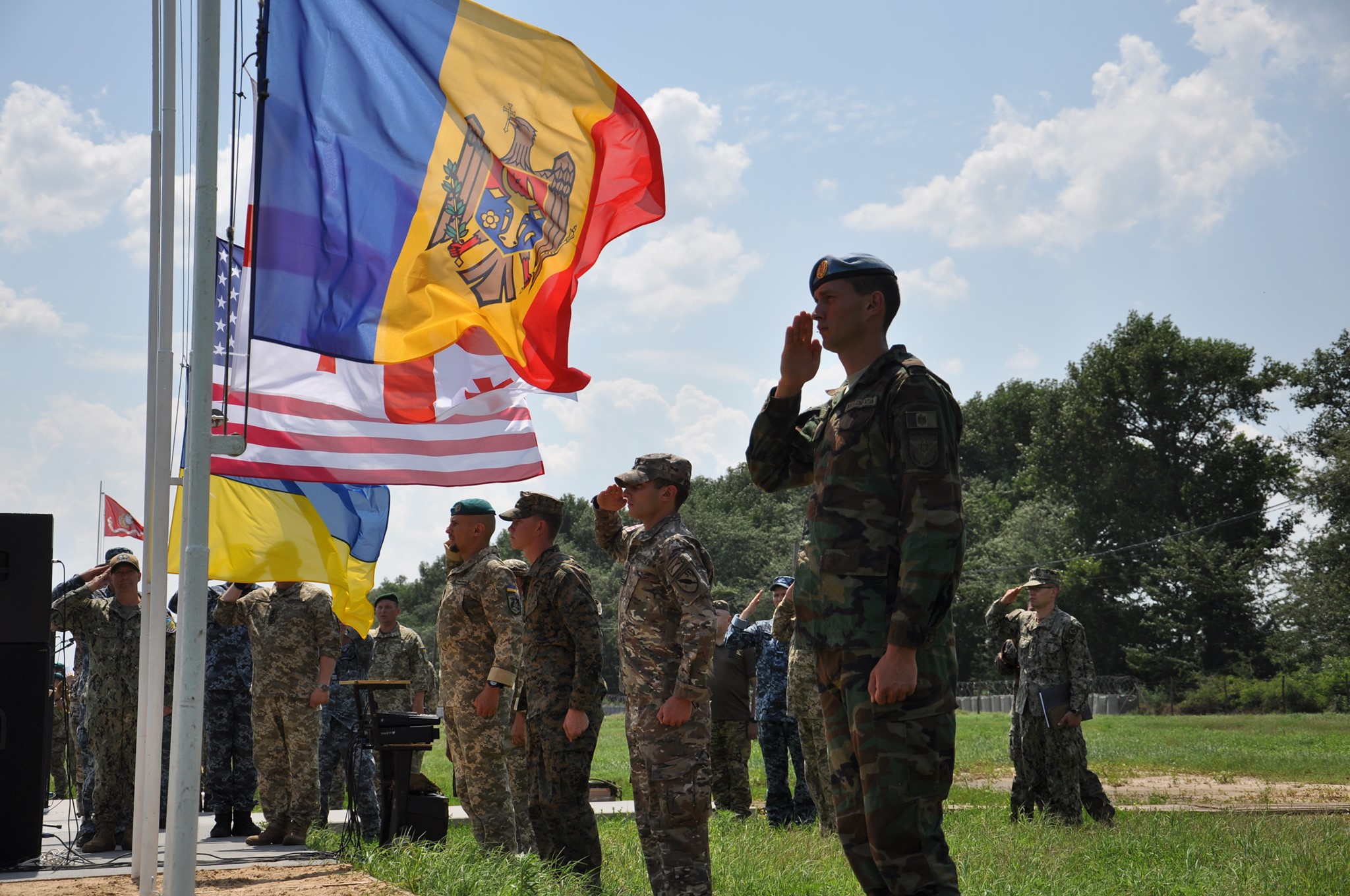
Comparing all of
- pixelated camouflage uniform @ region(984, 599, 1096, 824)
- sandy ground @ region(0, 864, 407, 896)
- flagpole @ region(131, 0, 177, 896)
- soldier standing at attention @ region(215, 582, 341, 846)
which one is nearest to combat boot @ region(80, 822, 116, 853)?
soldier standing at attention @ region(215, 582, 341, 846)

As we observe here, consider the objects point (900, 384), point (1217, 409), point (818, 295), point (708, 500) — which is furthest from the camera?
point (708, 500)

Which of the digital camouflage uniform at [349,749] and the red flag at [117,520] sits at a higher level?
the red flag at [117,520]

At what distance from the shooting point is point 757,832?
9406 mm

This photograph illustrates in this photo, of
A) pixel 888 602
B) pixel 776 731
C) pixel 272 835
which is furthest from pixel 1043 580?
pixel 888 602

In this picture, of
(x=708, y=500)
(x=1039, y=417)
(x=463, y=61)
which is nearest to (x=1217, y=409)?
(x=1039, y=417)

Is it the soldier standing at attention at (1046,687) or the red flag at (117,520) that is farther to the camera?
the red flag at (117,520)

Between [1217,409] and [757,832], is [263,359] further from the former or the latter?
[1217,409]

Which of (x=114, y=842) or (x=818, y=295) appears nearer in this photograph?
(x=818, y=295)

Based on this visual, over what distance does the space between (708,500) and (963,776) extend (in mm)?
77748

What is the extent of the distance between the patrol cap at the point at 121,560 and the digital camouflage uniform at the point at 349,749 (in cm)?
181

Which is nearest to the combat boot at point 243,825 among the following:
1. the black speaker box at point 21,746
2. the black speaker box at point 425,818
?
the black speaker box at point 21,746

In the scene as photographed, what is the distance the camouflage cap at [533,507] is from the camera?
23.5 feet

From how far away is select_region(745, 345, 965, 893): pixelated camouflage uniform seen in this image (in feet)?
11.3

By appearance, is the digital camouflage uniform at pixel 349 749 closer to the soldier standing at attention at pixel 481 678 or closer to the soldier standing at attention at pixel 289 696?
the soldier standing at attention at pixel 289 696
